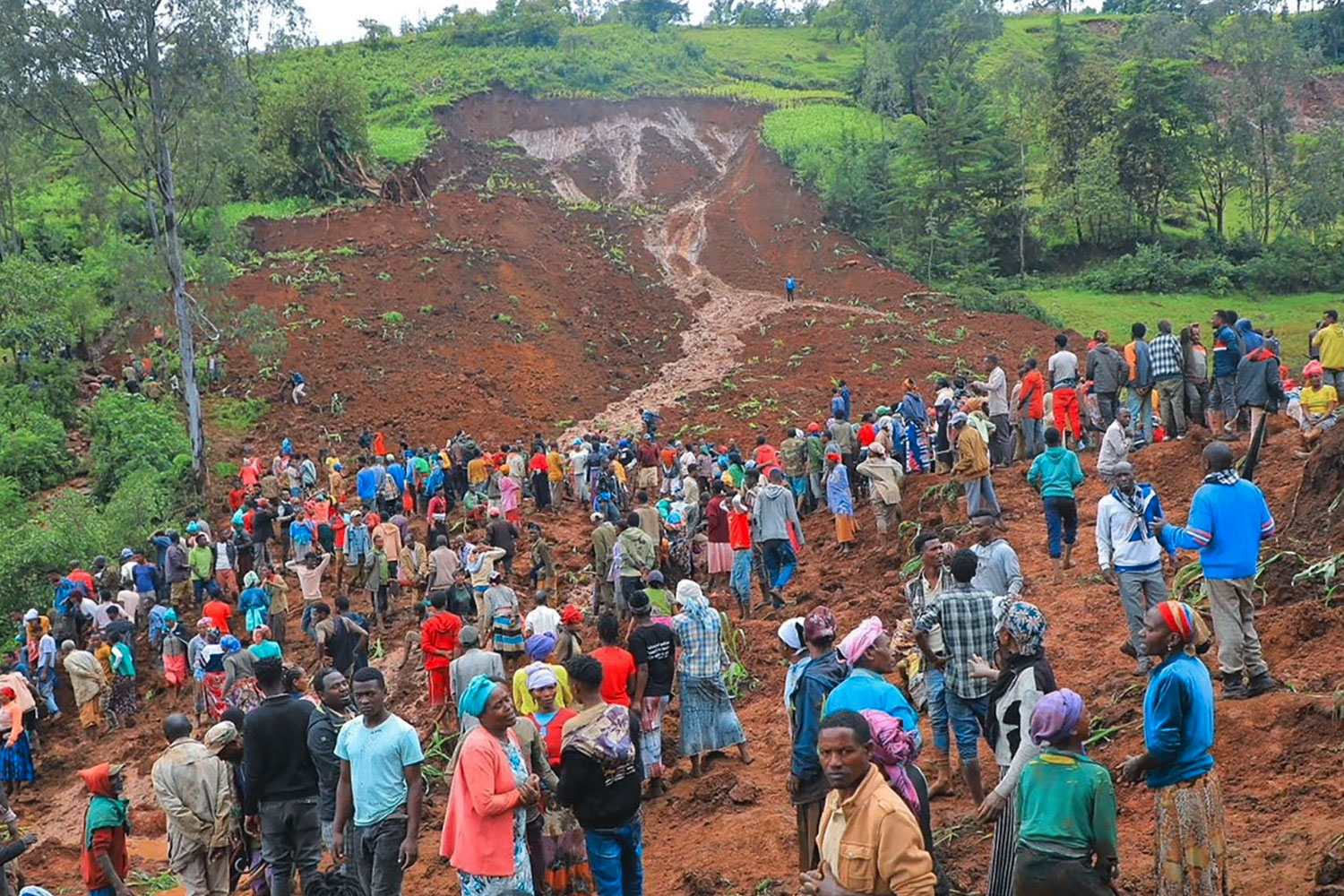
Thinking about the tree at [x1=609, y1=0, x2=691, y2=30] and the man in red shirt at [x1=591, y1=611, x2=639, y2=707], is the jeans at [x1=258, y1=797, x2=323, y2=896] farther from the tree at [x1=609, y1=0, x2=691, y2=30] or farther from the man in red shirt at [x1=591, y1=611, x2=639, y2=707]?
the tree at [x1=609, y1=0, x2=691, y2=30]

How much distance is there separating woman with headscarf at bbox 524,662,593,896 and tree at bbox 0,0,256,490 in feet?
65.3

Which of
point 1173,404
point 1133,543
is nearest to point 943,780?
point 1133,543

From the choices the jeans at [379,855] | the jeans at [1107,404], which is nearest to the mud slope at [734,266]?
the jeans at [1107,404]

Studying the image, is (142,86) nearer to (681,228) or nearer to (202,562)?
(202,562)

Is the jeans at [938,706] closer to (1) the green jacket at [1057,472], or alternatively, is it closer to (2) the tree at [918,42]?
(1) the green jacket at [1057,472]

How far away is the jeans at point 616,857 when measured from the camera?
5.73 metres

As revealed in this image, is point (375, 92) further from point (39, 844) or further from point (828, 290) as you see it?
point (39, 844)

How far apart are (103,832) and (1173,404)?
12225mm

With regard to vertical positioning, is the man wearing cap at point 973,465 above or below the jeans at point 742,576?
above

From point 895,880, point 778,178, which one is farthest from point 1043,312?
point 895,880

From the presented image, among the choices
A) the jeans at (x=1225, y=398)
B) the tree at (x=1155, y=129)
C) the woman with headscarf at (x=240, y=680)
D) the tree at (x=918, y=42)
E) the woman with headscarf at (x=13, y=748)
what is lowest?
the woman with headscarf at (x=13, y=748)

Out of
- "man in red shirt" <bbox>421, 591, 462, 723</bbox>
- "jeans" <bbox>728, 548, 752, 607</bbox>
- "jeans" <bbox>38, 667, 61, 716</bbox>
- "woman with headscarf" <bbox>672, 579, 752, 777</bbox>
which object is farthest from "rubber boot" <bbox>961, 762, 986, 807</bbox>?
"jeans" <bbox>38, 667, 61, 716</bbox>

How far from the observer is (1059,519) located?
1136 centimetres

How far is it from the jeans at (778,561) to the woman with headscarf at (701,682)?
14.6ft
